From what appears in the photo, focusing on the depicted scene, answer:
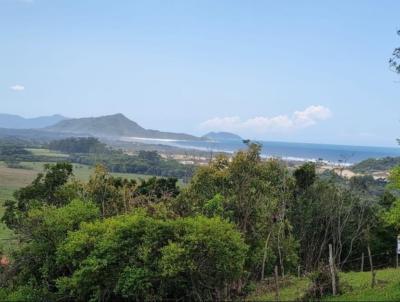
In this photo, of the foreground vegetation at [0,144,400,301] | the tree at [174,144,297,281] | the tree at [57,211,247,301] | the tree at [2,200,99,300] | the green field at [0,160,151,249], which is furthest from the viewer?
the green field at [0,160,151,249]

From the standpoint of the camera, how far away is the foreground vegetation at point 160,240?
1741 centimetres

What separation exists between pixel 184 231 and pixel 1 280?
11.1 meters

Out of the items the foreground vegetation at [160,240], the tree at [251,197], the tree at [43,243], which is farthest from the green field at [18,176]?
the tree at [43,243]

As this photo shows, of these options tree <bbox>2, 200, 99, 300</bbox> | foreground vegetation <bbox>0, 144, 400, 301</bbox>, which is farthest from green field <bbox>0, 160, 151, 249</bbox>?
tree <bbox>2, 200, 99, 300</bbox>

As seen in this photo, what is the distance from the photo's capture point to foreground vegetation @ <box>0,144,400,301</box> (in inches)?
685

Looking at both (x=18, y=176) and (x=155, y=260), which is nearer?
(x=155, y=260)

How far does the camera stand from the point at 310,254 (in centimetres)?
4028

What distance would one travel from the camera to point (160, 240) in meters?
18.4

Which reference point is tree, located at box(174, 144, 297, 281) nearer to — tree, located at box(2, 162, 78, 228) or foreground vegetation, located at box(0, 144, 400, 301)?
foreground vegetation, located at box(0, 144, 400, 301)

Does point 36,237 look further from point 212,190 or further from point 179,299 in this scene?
point 212,190

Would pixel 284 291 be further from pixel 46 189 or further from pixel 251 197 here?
pixel 46 189

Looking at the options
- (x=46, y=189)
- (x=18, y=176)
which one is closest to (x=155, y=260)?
(x=46, y=189)

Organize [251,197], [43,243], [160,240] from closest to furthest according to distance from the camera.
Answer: [160,240]
[43,243]
[251,197]

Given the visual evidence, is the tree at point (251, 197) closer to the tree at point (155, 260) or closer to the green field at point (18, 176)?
the tree at point (155, 260)
